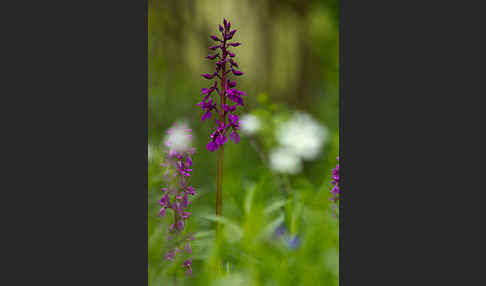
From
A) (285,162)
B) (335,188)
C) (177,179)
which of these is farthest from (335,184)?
(177,179)

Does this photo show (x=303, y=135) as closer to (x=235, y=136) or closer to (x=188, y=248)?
(x=235, y=136)

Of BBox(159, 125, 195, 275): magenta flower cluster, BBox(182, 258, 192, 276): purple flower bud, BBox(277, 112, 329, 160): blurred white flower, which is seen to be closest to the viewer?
BBox(182, 258, 192, 276): purple flower bud

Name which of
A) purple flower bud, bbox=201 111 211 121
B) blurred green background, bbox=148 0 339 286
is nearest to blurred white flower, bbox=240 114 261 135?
blurred green background, bbox=148 0 339 286

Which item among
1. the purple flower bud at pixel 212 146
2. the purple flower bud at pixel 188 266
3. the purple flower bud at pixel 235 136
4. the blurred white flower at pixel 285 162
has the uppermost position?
the purple flower bud at pixel 235 136

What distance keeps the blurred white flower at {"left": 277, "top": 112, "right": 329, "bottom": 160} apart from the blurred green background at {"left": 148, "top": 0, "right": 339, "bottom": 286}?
0.04 meters

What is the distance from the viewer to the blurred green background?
11.3 ft

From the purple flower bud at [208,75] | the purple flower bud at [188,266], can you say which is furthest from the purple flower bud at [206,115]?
the purple flower bud at [188,266]

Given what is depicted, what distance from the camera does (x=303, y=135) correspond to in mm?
3762

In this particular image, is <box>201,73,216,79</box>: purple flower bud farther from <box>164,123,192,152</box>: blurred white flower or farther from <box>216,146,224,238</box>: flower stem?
<box>216,146,224,238</box>: flower stem

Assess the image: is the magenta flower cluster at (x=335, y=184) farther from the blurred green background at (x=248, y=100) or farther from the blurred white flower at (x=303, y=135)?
the blurred white flower at (x=303, y=135)

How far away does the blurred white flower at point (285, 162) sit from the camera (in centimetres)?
374

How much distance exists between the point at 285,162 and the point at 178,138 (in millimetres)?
832

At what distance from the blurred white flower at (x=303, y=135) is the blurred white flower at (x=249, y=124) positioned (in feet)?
0.66

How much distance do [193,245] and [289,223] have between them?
68cm
